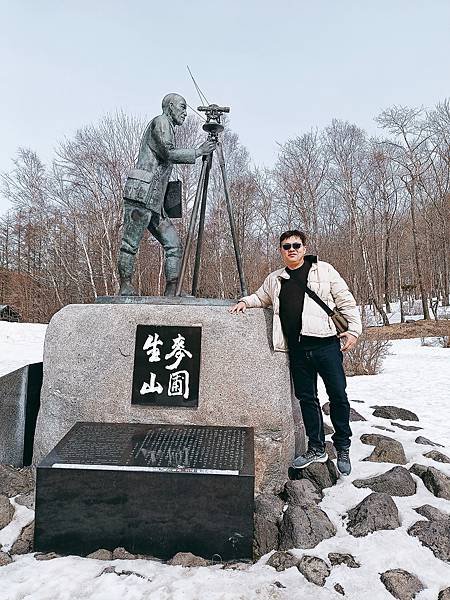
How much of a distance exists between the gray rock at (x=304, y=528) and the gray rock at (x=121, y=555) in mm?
840

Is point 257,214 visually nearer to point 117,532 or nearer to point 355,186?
point 355,186

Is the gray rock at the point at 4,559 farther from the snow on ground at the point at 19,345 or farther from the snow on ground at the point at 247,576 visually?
the snow on ground at the point at 19,345

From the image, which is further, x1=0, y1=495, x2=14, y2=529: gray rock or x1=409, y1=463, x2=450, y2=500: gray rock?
x1=409, y1=463, x2=450, y2=500: gray rock

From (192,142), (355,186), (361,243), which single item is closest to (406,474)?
(192,142)

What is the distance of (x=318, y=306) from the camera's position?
3.20 m

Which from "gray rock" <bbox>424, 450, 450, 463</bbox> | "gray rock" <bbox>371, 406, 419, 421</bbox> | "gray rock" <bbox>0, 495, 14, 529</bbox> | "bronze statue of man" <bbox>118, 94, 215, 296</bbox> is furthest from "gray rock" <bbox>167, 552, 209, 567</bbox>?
→ "gray rock" <bbox>371, 406, 419, 421</bbox>

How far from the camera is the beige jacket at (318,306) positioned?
10.4 feet

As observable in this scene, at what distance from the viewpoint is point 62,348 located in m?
3.50

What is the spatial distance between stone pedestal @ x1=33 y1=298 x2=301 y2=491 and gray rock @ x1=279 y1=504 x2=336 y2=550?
1.50 feet

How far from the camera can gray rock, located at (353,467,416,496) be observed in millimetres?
3203

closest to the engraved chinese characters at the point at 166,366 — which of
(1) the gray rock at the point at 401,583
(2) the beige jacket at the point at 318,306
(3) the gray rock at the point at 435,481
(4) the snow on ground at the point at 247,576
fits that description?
(2) the beige jacket at the point at 318,306

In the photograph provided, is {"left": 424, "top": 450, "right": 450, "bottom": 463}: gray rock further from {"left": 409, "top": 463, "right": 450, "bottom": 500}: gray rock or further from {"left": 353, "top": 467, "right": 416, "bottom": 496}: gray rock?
{"left": 353, "top": 467, "right": 416, "bottom": 496}: gray rock

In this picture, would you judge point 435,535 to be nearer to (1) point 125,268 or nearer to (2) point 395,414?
(1) point 125,268

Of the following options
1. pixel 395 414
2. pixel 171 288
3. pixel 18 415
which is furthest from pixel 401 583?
pixel 395 414
